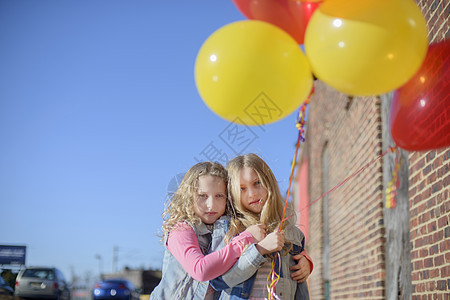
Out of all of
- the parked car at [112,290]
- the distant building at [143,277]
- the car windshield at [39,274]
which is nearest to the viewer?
the car windshield at [39,274]

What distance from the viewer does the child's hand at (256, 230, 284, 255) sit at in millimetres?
2246

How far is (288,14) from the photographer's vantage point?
246cm

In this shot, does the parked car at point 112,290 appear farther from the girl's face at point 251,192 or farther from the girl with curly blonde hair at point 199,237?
the girl's face at point 251,192

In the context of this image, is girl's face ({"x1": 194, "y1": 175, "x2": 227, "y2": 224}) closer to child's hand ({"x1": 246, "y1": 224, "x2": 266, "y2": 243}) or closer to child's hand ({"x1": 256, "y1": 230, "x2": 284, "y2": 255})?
child's hand ({"x1": 246, "y1": 224, "x2": 266, "y2": 243})

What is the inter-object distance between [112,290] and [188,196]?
51.7 ft

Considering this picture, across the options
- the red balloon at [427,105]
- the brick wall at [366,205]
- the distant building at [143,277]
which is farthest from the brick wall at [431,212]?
the distant building at [143,277]

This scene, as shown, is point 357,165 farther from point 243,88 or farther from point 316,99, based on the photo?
point 316,99

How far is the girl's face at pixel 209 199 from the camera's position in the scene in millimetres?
2486

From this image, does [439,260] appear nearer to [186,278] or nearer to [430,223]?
[430,223]

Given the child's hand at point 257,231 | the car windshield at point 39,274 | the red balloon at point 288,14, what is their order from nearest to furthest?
the child's hand at point 257,231 < the red balloon at point 288,14 < the car windshield at point 39,274

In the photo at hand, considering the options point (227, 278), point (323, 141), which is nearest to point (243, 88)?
point (227, 278)

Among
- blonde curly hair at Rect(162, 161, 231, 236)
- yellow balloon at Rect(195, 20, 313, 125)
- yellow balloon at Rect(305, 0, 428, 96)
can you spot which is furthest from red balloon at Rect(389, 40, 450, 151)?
blonde curly hair at Rect(162, 161, 231, 236)

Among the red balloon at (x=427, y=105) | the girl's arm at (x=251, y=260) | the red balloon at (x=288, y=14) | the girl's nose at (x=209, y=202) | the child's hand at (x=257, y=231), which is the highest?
the red balloon at (x=288, y=14)

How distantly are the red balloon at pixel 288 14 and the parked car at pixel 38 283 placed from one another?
1415 centimetres
